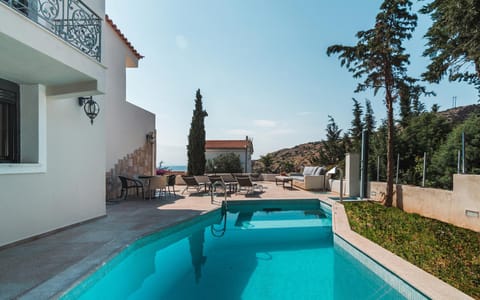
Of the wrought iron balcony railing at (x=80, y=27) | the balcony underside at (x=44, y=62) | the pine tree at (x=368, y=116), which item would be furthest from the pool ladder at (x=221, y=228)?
the pine tree at (x=368, y=116)

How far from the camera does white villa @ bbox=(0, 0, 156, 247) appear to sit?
3918 mm

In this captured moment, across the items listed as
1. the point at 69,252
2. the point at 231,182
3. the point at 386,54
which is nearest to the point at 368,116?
the point at 386,54

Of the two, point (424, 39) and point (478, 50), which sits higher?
point (424, 39)

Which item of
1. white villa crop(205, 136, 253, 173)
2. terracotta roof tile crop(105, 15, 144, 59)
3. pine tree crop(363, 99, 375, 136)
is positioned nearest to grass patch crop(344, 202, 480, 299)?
terracotta roof tile crop(105, 15, 144, 59)

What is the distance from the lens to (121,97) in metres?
10.5

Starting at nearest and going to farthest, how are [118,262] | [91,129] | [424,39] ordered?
1. [118,262]
2. [91,129]
3. [424,39]

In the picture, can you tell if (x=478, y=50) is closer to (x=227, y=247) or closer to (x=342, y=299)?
(x=342, y=299)

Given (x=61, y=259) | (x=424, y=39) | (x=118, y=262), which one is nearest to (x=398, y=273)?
(x=118, y=262)

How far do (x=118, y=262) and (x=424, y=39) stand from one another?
1230 centimetres

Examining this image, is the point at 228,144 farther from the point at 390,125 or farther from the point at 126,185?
the point at 390,125

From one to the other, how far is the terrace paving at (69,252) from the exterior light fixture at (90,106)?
262cm

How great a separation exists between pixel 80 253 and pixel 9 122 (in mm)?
2937

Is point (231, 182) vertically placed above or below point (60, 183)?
below

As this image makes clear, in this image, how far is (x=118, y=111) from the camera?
10195 mm
